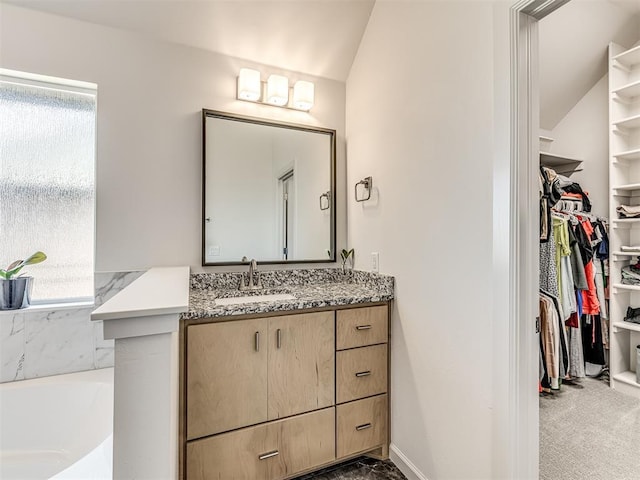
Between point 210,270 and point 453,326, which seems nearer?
point 453,326

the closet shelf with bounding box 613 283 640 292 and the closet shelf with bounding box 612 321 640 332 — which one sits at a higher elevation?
the closet shelf with bounding box 613 283 640 292

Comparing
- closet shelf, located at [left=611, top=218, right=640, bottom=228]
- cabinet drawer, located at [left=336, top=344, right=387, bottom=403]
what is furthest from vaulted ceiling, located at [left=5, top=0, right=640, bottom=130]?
cabinet drawer, located at [left=336, top=344, right=387, bottom=403]

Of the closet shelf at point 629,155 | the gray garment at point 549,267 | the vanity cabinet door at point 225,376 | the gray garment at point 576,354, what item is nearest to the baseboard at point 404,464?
the vanity cabinet door at point 225,376

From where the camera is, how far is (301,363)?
5.17ft

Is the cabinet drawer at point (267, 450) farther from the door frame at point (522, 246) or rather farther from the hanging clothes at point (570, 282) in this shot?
the hanging clothes at point (570, 282)

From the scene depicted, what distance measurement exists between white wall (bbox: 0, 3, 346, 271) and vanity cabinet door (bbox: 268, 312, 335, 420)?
791 millimetres

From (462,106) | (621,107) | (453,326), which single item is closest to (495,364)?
(453,326)

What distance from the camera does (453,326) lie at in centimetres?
138

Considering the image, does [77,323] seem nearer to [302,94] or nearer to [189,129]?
[189,129]

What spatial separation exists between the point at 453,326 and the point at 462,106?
0.95 m

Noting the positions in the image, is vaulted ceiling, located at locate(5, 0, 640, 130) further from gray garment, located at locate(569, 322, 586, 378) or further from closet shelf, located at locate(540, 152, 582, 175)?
gray garment, located at locate(569, 322, 586, 378)

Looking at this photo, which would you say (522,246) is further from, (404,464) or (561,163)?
(561,163)

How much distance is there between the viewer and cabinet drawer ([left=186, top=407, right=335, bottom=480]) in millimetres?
1382

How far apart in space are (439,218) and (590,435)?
5.74 feet
